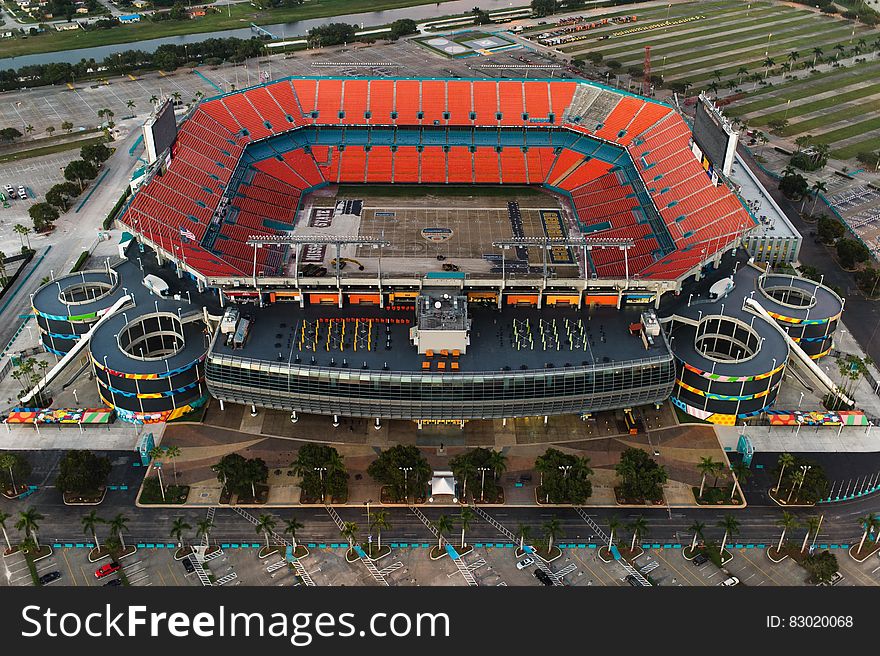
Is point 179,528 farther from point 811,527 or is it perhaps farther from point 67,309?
point 811,527

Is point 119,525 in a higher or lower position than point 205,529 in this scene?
higher

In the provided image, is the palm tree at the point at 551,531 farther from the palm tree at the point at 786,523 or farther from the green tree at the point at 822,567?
the green tree at the point at 822,567

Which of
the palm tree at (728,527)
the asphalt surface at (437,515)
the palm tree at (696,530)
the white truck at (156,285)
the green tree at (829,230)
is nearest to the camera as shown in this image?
the palm tree at (728,527)

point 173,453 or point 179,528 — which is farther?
point 173,453

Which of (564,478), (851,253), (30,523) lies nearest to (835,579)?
(564,478)

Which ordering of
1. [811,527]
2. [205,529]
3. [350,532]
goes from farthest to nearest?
[811,527]
[205,529]
[350,532]

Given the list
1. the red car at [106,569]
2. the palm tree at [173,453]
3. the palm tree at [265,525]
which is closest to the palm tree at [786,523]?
the palm tree at [265,525]

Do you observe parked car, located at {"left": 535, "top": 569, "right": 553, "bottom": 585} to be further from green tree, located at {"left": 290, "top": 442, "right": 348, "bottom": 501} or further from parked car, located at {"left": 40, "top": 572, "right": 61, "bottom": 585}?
parked car, located at {"left": 40, "top": 572, "right": 61, "bottom": 585}
